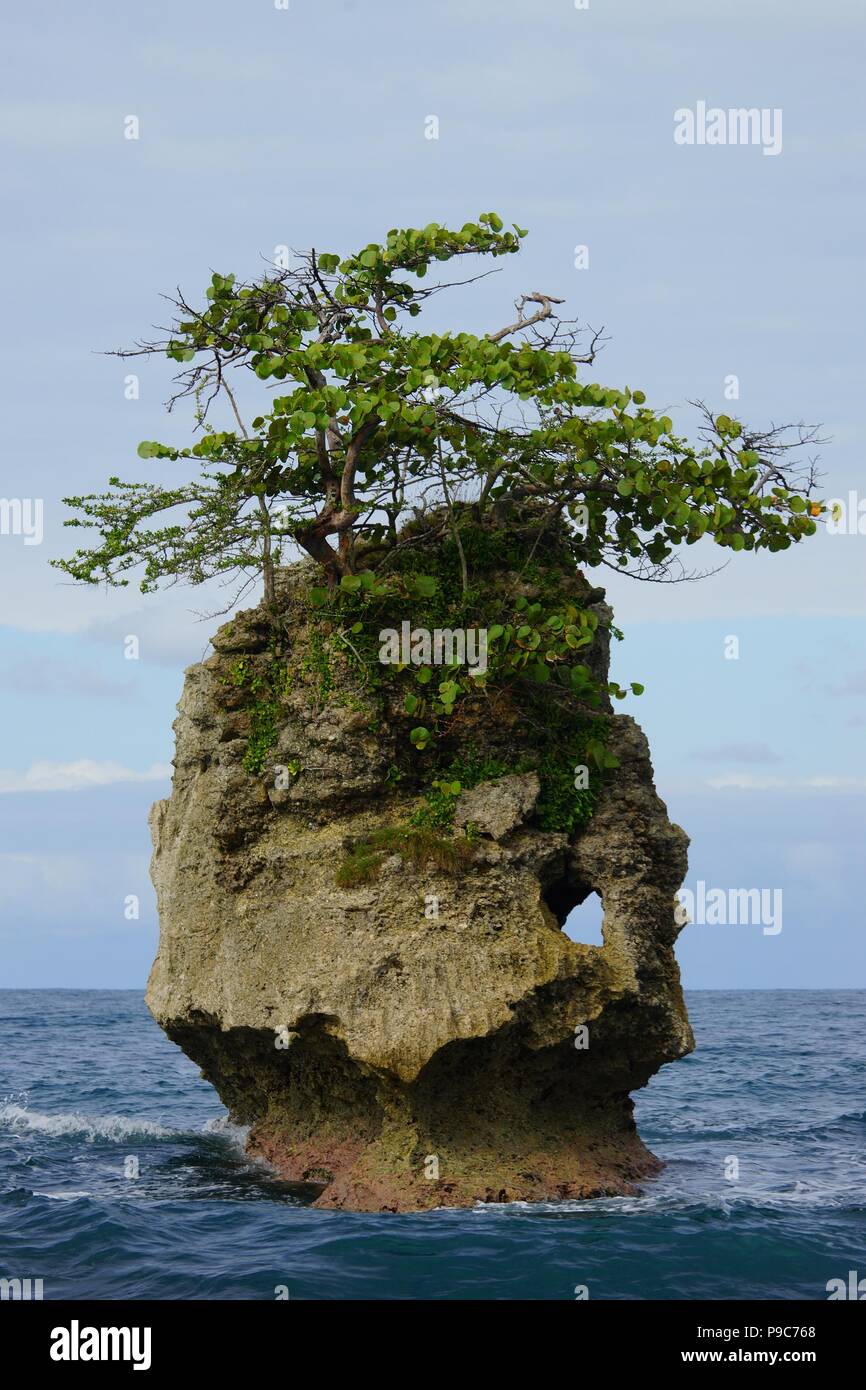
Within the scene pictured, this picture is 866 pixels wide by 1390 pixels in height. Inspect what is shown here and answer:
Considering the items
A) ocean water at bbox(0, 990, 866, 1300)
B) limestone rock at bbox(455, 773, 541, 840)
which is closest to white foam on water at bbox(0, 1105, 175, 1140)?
ocean water at bbox(0, 990, 866, 1300)

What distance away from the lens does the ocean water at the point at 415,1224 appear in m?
12.1

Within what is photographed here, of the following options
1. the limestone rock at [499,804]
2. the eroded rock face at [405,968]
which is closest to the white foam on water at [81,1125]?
the eroded rock face at [405,968]

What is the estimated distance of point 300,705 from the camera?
15.8 meters

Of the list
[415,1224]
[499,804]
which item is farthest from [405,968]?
[415,1224]

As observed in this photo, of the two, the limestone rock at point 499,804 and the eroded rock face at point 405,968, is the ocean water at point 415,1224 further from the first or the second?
the limestone rock at point 499,804

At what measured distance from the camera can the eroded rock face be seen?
1404 centimetres

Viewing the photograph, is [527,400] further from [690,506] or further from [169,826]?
[169,826]

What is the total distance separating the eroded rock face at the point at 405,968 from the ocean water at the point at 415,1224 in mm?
755

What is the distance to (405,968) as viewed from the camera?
14.0 m

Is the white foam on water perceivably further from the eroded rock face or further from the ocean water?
the eroded rock face

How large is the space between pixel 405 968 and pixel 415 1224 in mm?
2425

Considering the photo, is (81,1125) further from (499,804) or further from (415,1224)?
(499,804)
